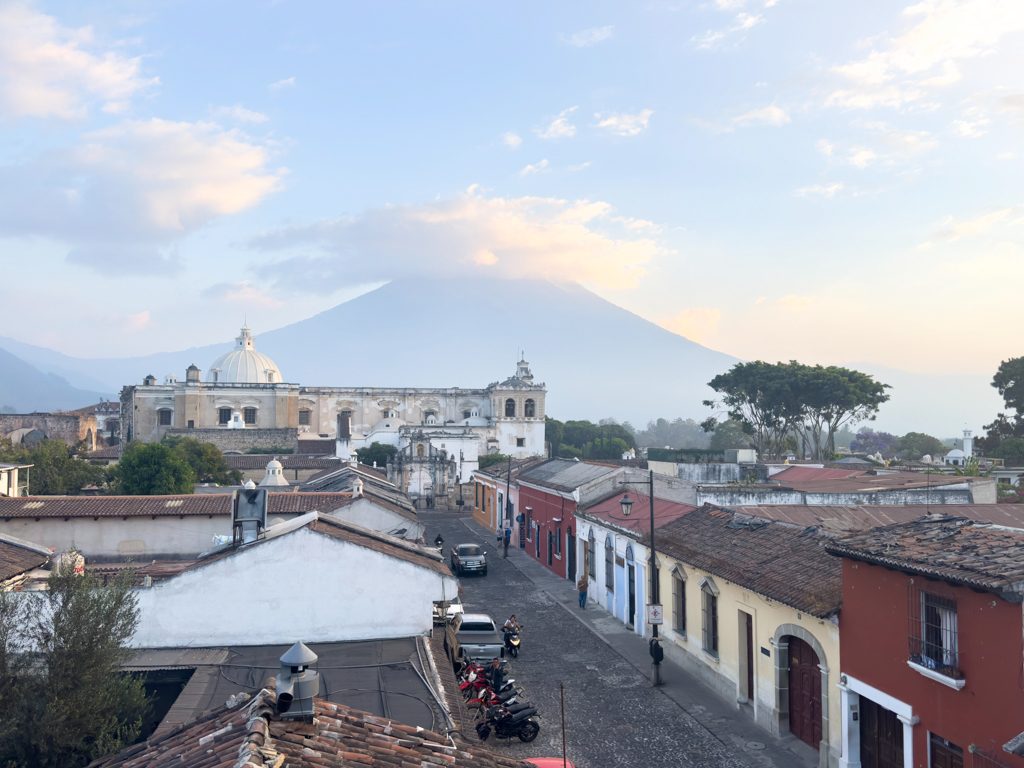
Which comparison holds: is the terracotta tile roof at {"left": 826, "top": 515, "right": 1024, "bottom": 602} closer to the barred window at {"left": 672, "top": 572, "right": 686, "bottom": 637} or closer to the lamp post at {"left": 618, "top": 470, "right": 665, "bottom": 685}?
the lamp post at {"left": 618, "top": 470, "right": 665, "bottom": 685}

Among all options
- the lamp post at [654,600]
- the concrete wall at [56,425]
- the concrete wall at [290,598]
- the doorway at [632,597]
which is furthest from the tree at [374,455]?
the concrete wall at [290,598]

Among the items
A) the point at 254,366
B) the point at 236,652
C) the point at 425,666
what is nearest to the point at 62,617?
the point at 236,652

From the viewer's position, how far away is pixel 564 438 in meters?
109

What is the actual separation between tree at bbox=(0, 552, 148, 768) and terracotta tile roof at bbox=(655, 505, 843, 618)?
969 cm

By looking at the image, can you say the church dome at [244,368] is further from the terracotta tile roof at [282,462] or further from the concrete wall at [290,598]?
the concrete wall at [290,598]

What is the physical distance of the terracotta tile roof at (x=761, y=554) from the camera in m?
11.9

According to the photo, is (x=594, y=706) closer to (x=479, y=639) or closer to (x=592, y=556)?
(x=479, y=639)

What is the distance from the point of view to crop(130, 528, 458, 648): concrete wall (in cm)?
1178

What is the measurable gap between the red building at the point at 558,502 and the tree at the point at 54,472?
21761mm

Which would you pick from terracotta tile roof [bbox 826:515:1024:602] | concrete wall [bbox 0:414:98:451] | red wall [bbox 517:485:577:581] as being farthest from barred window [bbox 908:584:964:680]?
concrete wall [bbox 0:414:98:451]

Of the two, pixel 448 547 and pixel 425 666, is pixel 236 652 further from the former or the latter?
pixel 448 547

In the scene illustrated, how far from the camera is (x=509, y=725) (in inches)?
514

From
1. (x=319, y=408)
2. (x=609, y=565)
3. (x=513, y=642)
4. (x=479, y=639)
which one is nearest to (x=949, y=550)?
(x=479, y=639)

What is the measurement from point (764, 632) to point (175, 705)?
9.69 m
